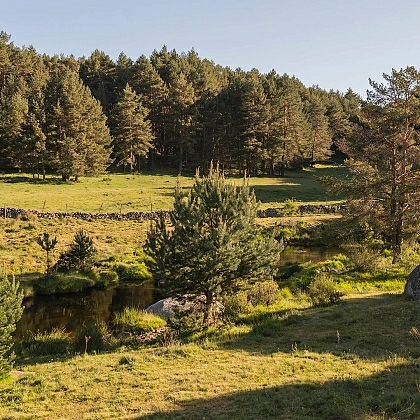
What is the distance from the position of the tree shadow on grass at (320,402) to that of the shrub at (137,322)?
10005mm

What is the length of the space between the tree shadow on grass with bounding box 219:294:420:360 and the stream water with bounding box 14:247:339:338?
32.0 ft

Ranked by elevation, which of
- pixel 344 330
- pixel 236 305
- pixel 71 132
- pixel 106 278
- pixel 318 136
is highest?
pixel 318 136

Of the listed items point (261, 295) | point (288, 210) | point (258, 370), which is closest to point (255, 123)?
point (288, 210)

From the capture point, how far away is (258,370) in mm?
13109

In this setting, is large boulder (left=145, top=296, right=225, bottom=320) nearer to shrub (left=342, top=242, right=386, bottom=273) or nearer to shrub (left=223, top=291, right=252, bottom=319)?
shrub (left=223, top=291, right=252, bottom=319)

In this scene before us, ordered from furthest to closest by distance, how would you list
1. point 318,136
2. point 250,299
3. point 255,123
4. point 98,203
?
point 318,136 → point 255,123 → point 98,203 → point 250,299

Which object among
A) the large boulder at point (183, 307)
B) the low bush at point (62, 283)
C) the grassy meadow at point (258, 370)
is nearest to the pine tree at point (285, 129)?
the low bush at point (62, 283)

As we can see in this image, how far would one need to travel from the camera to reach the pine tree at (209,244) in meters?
18.4

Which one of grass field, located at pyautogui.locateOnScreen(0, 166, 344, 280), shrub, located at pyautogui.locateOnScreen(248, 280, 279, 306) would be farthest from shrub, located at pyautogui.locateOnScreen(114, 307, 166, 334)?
grass field, located at pyautogui.locateOnScreen(0, 166, 344, 280)

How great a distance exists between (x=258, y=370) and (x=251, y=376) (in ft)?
1.65

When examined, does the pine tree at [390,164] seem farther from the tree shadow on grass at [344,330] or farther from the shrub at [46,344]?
the shrub at [46,344]

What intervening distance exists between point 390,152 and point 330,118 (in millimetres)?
85417

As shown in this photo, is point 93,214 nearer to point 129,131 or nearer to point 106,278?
→ point 106,278

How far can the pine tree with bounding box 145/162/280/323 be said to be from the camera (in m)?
18.4
